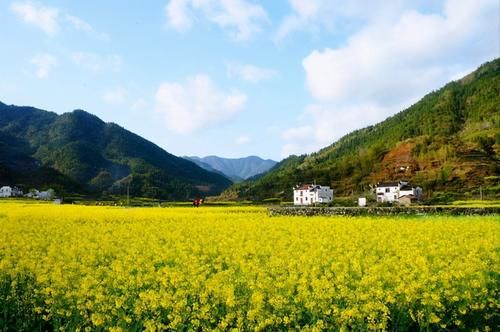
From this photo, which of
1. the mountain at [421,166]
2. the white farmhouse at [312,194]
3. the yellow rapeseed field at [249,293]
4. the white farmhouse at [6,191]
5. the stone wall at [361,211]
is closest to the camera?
the yellow rapeseed field at [249,293]

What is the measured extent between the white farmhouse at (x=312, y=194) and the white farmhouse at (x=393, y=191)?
14351mm

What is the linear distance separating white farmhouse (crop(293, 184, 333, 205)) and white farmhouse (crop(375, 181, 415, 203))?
14351 millimetres

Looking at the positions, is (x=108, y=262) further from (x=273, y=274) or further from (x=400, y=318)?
(x=400, y=318)

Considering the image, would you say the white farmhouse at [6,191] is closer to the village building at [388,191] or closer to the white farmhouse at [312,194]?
the white farmhouse at [312,194]

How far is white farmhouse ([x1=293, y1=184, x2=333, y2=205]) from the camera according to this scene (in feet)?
428

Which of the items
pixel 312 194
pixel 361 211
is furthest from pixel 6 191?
pixel 361 211

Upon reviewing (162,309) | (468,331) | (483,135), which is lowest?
(468,331)

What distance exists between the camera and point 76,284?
10.4 m

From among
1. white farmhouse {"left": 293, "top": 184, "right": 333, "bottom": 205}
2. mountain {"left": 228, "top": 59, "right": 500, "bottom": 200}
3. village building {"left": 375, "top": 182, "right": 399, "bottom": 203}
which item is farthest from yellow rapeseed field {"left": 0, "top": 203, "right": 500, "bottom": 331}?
mountain {"left": 228, "top": 59, "right": 500, "bottom": 200}

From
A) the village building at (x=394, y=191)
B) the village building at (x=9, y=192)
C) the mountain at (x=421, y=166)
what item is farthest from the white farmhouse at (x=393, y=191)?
the village building at (x=9, y=192)

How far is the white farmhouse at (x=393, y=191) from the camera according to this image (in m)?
118

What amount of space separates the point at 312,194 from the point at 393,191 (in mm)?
22184

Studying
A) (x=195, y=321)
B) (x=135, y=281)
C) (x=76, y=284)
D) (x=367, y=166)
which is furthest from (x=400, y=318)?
(x=367, y=166)

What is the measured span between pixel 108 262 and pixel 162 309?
16.7ft
